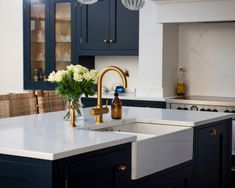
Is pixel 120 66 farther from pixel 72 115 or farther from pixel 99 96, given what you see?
pixel 72 115

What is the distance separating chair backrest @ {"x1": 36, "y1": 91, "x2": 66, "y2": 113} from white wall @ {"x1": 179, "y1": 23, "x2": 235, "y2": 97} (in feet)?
5.82

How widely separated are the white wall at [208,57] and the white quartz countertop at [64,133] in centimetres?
180

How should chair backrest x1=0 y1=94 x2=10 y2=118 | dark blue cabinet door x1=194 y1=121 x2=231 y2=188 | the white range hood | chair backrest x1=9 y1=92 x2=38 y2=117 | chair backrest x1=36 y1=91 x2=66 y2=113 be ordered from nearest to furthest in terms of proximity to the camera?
dark blue cabinet door x1=194 y1=121 x2=231 y2=188
chair backrest x1=0 y1=94 x2=10 y2=118
chair backrest x1=9 y1=92 x2=38 y2=117
chair backrest x1=36 y1=91 x2=66 y2=113
the white range hood

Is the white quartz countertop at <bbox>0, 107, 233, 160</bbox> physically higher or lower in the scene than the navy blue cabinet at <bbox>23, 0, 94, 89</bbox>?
lower

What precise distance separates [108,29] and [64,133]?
333cm

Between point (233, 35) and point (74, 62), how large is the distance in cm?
190

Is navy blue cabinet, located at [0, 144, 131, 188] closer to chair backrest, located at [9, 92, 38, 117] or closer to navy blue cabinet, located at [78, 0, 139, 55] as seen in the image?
chair backrest, located at [9, 92, 38, 117]

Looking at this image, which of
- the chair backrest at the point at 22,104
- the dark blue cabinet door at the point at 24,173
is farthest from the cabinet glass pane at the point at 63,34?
the dark blue cabinet door at the point at 24,173

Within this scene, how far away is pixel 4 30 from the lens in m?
7.36

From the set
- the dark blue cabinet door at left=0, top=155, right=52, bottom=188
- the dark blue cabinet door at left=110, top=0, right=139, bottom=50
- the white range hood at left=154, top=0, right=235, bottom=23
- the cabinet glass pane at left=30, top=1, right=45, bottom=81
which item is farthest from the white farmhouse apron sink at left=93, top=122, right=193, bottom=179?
the cabinet glass pane at left=30, top=1, right=45, bottom=81

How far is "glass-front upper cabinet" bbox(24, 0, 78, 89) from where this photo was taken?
6582mm

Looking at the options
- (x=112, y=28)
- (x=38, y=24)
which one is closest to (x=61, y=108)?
(x=112, y=28)

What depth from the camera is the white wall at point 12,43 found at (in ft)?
23.8

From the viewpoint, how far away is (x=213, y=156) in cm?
406
